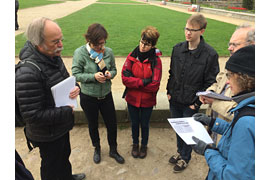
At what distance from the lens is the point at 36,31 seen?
1918mm

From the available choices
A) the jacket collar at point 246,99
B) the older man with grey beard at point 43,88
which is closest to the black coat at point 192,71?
the jacket collar at point 246,99

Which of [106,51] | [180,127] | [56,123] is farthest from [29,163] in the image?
[180,127]

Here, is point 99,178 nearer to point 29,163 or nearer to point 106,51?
point 29,163

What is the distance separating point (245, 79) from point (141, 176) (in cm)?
223

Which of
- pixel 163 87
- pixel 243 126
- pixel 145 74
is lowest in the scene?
pixel 163 87

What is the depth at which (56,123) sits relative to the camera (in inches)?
86.2

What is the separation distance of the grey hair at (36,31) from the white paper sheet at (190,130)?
5.46 ft

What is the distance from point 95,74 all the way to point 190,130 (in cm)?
145

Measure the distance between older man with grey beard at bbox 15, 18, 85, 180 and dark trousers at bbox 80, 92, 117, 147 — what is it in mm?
673

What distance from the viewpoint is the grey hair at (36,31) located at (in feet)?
6.30

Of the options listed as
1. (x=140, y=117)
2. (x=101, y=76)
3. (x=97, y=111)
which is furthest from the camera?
(x=140, y=117)

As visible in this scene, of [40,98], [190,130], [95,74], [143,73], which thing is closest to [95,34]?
[95,74]

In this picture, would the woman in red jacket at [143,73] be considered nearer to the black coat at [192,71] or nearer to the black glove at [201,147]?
the black coat at [192,71]

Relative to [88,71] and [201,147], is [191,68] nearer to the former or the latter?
[201,147]
